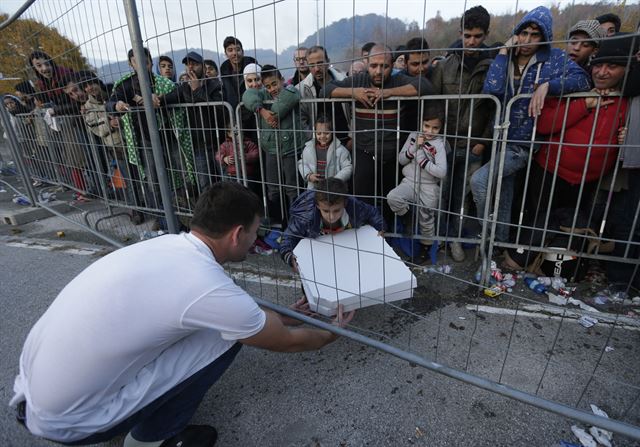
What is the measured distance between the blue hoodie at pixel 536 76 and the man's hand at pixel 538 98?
4 cm

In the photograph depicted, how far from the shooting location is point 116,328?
1303 mm

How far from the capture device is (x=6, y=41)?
490 cm

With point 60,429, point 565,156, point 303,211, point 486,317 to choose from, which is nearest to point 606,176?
point 565,156

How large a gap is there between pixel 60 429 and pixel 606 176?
361 cm

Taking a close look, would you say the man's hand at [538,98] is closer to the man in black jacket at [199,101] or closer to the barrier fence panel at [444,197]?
the barrier fence panel at [444,197]

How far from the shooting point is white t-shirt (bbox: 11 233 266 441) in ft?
4.27

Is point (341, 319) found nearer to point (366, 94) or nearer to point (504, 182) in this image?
point (366, 94)

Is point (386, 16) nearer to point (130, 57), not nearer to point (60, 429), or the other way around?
point (60, 429)

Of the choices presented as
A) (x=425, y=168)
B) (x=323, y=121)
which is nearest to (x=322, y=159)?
(x=323, y=121)

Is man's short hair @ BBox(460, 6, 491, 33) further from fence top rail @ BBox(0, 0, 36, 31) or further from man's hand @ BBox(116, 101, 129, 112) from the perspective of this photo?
fence top rail @ BBox(0, 0, 36, 31)

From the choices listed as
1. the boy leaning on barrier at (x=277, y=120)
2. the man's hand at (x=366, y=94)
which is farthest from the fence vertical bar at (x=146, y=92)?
the man's hand at (x=366, y=94)

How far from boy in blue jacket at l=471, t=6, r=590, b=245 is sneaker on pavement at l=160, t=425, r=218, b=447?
251cm

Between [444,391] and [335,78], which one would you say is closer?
[444,391]

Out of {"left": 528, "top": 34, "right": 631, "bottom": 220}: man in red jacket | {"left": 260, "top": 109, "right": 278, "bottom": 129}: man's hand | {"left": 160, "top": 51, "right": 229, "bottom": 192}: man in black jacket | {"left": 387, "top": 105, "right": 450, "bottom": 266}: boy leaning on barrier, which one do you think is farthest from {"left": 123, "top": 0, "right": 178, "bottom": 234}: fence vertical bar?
{"left": 528, "top": 34, "right": 631, "bottom": 220}: man in red jacket
